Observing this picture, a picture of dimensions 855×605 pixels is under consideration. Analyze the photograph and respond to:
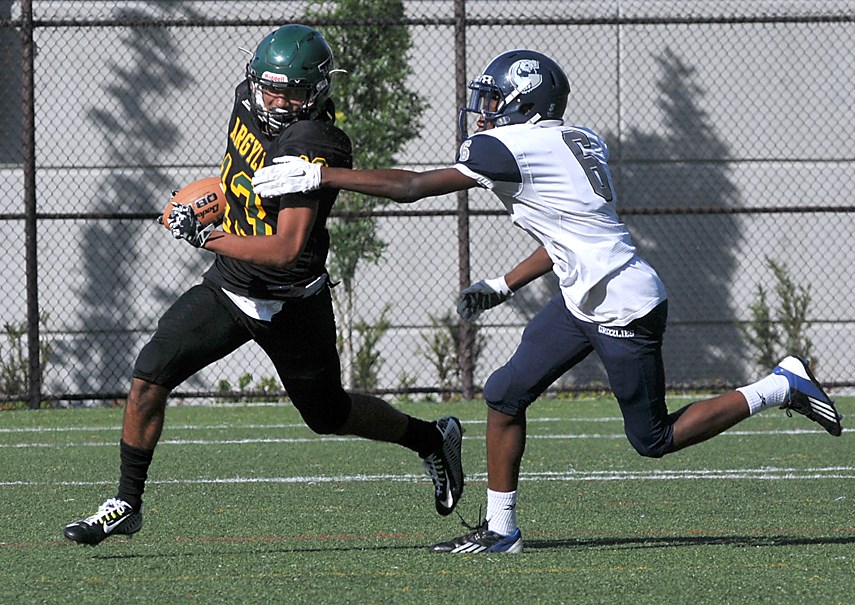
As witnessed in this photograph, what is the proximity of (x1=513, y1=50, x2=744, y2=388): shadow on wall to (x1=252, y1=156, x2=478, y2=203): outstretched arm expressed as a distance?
880cm

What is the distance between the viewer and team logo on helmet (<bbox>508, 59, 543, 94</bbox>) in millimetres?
5004

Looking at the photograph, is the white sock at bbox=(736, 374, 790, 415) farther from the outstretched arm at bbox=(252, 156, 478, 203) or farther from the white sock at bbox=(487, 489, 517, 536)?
the outstretched arm at bbox=(252, 156, 478, 203)

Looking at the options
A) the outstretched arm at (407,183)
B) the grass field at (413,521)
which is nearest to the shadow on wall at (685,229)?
the grass field at (413,521)

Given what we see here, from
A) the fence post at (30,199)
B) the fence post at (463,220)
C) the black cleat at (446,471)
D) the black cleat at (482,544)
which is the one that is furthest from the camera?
the fence post at (463,220)

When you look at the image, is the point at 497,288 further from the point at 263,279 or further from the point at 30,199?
the point at 30,199

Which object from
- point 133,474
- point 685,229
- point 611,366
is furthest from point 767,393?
point 685,229

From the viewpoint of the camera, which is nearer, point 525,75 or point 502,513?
point 525,75

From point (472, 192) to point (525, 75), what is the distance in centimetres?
802

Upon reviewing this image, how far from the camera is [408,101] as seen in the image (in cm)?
1279

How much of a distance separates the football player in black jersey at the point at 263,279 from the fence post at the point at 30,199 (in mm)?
6154

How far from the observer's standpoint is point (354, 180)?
15.4 ft

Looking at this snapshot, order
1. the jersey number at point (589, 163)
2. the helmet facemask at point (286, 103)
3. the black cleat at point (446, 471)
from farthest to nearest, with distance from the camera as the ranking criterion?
the black cleat at point (446, 471)
the helmet facemask at point (286, 103)
the jersey number at point (589, 163)

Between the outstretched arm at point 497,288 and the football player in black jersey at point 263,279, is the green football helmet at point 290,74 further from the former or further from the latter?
the outstretched arm at point 497,288

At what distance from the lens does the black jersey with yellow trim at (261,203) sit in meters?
5.11
